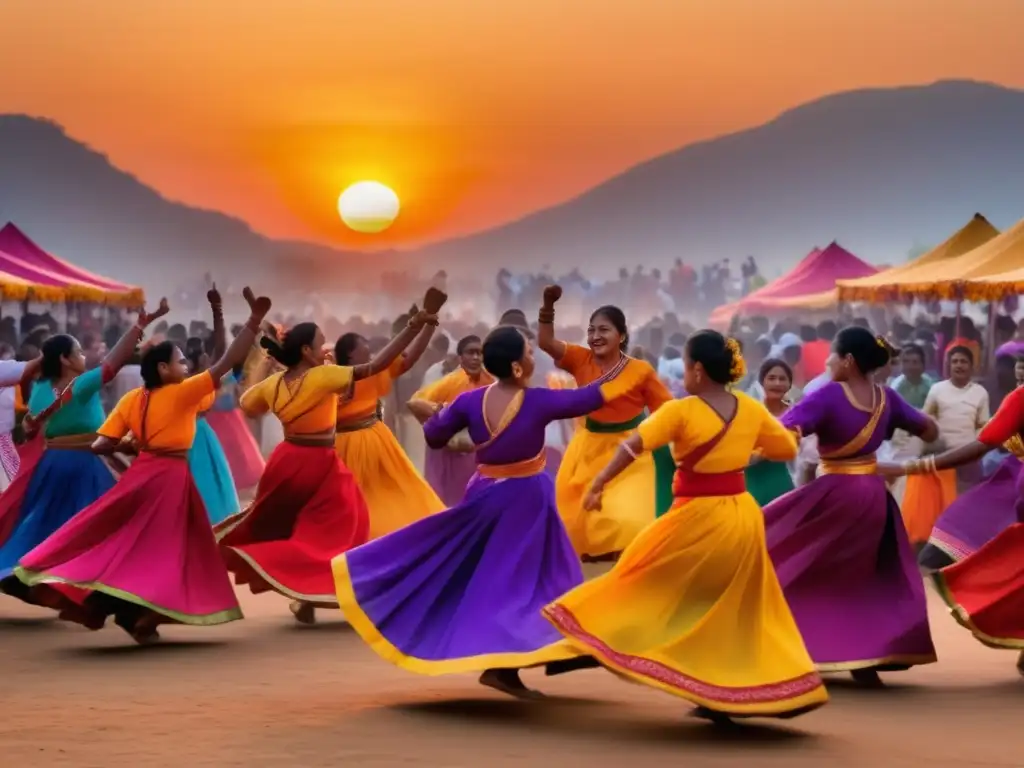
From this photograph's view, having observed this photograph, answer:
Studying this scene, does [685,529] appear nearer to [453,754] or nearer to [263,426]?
[453,754]

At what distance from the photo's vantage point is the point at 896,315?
69.1ft

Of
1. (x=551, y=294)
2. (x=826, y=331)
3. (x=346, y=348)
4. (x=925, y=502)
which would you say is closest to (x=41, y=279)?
(x=826, y=331)

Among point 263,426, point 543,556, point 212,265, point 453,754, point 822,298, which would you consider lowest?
point 453,754

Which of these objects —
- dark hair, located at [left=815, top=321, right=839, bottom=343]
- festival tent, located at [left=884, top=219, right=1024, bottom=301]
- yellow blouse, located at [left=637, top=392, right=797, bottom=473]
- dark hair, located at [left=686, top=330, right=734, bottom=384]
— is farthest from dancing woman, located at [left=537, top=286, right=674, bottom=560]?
dark hair, located at [left=815, top=321, right=839, bottom=343]

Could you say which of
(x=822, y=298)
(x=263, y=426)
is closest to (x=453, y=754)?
(x=263, y=426)

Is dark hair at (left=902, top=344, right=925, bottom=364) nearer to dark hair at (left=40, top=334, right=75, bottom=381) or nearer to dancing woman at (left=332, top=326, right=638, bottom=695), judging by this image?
dark hair at (left=40, top=334, right=75, bottom=381)

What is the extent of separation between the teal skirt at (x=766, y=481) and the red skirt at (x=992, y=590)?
6.46 feet

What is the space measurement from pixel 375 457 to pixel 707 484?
4.36 meters

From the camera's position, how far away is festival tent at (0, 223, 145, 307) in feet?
66.1

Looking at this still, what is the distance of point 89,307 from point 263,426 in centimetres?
374

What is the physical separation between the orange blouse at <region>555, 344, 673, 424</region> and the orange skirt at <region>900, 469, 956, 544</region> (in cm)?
317

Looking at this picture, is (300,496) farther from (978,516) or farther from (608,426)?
(978,516)

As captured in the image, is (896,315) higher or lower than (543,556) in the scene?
higher

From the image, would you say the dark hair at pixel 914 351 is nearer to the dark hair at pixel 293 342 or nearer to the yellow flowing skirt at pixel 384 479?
the yellow flowing skirt at pixel 384 479
